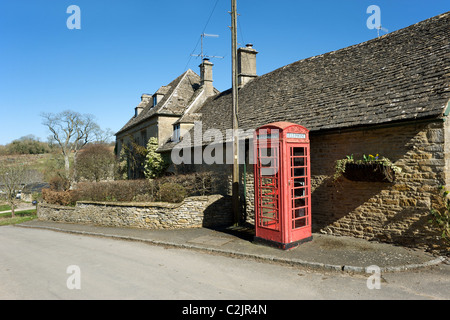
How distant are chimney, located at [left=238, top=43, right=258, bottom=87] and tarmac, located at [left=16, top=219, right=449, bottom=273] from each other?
33.9ft

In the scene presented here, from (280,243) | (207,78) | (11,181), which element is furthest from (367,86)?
(11,181)

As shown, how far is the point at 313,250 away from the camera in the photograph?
24.4 feet

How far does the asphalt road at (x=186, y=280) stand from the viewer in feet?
16.7

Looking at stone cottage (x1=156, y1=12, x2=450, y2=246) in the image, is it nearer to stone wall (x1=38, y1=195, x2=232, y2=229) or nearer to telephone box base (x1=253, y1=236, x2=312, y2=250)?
stone wall (x1=38, y1=195, x2=232, y2=229)

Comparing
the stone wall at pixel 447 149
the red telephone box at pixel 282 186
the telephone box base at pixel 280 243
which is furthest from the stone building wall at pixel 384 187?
the telephone box base at pixel 280 243

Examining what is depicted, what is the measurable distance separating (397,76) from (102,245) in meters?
10.8

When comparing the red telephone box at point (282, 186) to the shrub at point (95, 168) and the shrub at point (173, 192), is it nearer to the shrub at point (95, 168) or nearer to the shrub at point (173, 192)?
the shrub at point (173, 192)

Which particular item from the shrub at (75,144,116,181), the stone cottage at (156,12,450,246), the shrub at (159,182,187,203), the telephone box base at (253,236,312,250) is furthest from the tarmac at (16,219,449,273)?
the shrub at (75,144,116,181)

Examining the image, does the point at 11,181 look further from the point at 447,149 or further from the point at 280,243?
the point at 447,149

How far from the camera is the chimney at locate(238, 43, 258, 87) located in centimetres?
1755

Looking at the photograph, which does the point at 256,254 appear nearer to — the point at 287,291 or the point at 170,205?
the point at 287,291

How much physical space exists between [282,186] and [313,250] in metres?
1.85
